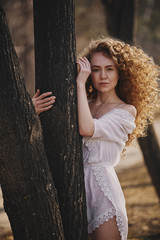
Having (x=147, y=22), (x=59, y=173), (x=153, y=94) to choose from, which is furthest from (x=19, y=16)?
(x=147, y=22)

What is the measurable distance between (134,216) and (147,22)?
18.6 metres

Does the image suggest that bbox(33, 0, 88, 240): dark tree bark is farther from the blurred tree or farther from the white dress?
the blurred tree

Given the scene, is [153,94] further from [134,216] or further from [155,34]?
[155,34]

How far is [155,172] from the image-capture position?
15.4 ft

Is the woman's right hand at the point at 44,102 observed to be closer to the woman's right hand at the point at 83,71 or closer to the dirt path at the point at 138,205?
the woman's right hand at the point at 83,71

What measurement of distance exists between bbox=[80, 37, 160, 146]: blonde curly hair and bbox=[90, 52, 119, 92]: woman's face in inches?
1.9

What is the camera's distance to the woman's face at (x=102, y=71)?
2541mm

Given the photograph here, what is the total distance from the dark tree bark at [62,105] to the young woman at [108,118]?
0.44ft

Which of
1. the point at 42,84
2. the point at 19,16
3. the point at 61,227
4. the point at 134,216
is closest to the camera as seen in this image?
the point at 61,227

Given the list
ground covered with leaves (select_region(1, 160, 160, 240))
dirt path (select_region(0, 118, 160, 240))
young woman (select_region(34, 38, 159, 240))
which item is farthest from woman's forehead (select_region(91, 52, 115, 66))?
ground covered with leaves (select_region(1, 160, 160, 240))

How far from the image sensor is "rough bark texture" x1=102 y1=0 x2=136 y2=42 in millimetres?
4629

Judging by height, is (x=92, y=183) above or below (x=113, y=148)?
below

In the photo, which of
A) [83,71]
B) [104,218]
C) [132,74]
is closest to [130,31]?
[132,74]

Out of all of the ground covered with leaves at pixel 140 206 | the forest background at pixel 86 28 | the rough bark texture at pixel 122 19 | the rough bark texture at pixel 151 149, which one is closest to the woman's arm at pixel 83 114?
the forest background at pixel 86 28
